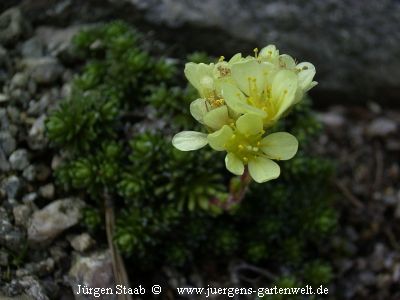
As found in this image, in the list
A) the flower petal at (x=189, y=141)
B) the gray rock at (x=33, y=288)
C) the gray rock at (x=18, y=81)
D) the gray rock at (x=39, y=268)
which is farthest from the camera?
the gray rock at (x=18, y=81)

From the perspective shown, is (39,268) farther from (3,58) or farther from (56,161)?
(3,58)

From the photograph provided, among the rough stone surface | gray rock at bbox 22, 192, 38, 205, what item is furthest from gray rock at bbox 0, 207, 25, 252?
the rough stone surface

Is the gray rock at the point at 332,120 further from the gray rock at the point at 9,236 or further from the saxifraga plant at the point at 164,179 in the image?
the gray rock at the point at 9,236

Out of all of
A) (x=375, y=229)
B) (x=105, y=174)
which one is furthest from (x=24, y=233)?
(x=375, y=229)

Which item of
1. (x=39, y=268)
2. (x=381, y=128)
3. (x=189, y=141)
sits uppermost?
(x=189, y=141)

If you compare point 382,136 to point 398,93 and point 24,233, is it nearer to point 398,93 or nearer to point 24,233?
point 398,93

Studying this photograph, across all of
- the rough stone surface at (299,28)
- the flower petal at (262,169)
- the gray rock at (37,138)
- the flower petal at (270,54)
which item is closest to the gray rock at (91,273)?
the gray rock at (37,138)

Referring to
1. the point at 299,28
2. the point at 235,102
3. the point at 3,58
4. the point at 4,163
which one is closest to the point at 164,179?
the point at 4,163
